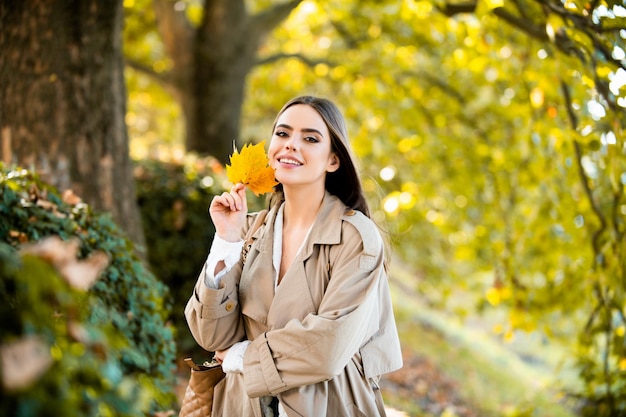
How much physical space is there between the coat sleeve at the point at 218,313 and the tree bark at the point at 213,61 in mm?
5368

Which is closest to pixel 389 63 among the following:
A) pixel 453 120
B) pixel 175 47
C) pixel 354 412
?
pixel 453 120

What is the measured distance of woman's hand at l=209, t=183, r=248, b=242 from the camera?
2482mm

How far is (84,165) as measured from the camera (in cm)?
403

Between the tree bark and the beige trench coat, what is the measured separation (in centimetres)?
530

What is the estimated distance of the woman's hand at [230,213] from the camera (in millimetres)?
2482

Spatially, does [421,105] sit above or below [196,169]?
above

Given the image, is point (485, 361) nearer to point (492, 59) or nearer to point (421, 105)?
point (421, 105)

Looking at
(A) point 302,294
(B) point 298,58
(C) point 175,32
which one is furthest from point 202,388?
(C) point 175,32

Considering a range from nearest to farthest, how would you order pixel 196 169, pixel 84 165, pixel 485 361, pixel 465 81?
1. pixel 84 165
2. pixel 196 169
3. pixel 465 81
4. pixel 485 361

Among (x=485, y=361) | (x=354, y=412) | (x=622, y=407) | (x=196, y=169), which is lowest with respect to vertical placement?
(x=485, y=361)

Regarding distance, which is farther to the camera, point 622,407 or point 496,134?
point 496,134

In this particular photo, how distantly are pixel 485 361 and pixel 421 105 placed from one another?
5.54 m

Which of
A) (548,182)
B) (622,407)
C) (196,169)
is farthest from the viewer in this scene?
(196,169)

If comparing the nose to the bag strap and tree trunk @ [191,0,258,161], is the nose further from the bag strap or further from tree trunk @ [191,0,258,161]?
tree trunk @ [191,0,258,161]
